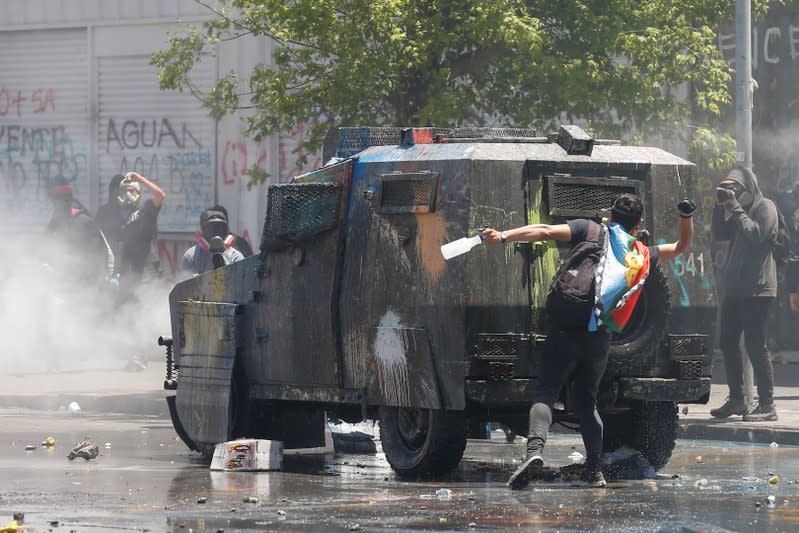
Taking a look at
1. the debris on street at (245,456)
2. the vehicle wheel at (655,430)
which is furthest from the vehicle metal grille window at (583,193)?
the debris on street at (245,456)

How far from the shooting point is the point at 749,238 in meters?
14.4

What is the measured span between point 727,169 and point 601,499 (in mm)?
10638

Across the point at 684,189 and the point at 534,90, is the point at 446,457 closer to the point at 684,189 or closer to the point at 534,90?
the point at 684,189

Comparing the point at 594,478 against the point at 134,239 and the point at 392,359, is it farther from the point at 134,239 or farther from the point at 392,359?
the point at 134,239

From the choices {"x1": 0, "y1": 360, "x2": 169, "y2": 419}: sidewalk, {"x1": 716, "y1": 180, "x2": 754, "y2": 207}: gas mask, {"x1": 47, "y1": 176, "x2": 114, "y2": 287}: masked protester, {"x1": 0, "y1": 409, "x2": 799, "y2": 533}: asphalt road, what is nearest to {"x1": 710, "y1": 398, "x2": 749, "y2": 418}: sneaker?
{"x1": 0, "y1": 409, "x2": 799, "y2": 533}: asphalt road

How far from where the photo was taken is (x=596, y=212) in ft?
34.7

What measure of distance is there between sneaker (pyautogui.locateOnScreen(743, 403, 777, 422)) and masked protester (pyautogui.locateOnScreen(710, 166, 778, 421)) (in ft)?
0.06

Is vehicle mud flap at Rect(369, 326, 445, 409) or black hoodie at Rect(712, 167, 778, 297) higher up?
black hoodie at Rect(712, 167, 778, 297)

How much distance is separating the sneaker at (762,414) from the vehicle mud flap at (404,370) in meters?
4.39

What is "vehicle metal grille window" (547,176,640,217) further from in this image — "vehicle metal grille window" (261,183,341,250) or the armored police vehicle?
"vehicle metal grille window" (261,183,341,250)

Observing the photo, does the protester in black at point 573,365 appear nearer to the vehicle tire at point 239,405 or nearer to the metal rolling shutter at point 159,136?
the vehicle tire at point 239,405

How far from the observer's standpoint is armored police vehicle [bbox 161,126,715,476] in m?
10.2

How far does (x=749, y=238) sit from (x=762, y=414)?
134 centimetres

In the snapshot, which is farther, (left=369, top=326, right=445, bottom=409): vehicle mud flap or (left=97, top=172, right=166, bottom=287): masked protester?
(left=97, top=172, right=166, bottom=287): masked protester
